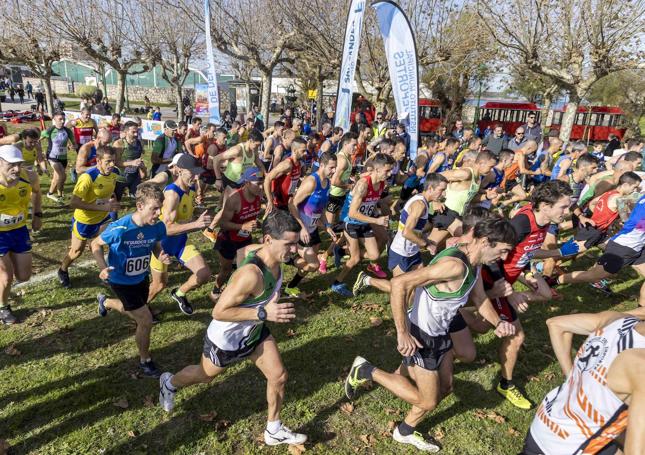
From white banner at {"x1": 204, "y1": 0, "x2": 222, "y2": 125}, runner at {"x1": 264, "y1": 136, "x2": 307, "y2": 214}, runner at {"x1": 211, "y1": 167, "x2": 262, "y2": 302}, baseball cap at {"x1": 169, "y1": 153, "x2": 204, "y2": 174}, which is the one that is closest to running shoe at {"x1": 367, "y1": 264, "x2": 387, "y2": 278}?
runner at {"x1": 264, "y1": 136, "x2": 307, "y2": 214}

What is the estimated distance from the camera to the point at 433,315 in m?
3.61

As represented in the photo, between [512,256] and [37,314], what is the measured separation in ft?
20.2

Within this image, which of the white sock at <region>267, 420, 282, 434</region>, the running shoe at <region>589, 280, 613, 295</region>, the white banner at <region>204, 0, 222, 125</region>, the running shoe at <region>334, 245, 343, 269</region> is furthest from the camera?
the white banner at <region>204, 0, 222, 125</region>

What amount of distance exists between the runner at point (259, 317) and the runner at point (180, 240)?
1.91 metres

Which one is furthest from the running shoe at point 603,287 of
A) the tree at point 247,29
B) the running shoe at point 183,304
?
the tree at point 247,29

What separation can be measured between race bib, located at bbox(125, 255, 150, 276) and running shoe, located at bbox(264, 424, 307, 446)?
211 cm

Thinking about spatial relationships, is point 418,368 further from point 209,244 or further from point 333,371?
point 209,244

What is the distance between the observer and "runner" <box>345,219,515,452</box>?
3.37 metres

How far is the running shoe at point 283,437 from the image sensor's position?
3750 millimetres

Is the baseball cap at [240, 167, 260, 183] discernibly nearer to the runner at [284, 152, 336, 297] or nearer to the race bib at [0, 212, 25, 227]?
the runner at [284, 152, 336, 297]

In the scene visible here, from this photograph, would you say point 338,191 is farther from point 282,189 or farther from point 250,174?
point 250,174

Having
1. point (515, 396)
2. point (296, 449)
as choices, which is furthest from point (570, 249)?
point (296, 449)

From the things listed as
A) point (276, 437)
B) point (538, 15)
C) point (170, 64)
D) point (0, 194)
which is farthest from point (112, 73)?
point (276, 437)

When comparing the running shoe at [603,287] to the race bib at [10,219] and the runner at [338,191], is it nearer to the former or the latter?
the runner at [338,191]
